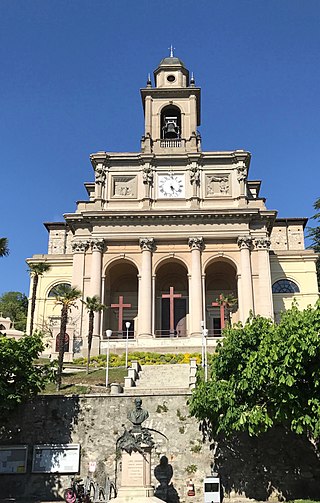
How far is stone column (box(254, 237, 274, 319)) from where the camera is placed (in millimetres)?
43188

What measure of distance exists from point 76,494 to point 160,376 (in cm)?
1203

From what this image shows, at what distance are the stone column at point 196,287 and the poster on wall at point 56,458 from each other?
1947 cm

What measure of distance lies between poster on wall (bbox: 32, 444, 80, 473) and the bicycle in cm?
179

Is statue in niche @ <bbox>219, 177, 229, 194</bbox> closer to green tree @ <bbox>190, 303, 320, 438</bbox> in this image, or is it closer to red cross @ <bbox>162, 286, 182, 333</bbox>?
red cross @ <bbox>162, 286, 182, 333</bbox>

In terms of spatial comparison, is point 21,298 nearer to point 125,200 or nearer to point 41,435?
point 125,200

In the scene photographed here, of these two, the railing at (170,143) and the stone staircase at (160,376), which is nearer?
the stone staircase at (160,376)

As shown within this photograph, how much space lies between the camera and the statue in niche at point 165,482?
72.7ft

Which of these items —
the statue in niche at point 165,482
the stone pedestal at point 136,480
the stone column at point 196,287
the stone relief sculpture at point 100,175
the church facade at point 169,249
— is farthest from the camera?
the stone relief sculpture at point 100,175

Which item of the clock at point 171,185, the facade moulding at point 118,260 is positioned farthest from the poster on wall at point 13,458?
the clock at point 171,185

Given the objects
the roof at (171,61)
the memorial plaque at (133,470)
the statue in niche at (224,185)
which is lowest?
the memorial plaque at (133,470)

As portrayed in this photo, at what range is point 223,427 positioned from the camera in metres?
20.6

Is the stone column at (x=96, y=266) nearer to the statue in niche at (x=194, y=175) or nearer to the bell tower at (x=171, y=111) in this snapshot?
the statue in niche at (x=194, y=175)

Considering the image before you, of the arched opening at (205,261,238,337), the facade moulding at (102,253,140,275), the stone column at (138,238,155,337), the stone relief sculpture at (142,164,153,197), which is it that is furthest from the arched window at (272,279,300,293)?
the stone relief sculpture at (142,164,153,197)

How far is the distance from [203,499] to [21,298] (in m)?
60.2
